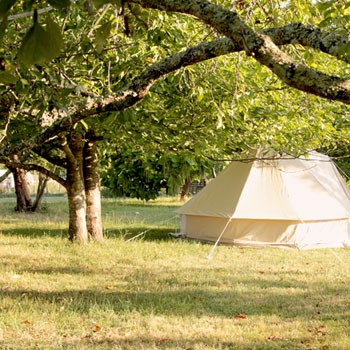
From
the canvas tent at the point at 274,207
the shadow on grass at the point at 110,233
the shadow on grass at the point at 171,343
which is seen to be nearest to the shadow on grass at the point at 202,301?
the shadow on grass at the point at 171,343

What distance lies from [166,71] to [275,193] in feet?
25.5

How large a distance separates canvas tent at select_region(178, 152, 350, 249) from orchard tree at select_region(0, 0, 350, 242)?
5.20ft

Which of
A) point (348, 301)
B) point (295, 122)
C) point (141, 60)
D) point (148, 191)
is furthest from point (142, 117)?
point (148, 191)

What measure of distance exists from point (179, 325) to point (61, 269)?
300 cm

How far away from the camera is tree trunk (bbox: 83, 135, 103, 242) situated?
370 inches

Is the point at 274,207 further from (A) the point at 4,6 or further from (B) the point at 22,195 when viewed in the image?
(B) the point at 22,195

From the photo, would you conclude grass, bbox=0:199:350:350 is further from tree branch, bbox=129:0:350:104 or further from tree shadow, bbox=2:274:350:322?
tree branch, bbox=129:0:350:104

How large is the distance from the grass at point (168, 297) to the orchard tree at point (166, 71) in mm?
1714

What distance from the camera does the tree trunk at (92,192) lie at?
9398 millimetres

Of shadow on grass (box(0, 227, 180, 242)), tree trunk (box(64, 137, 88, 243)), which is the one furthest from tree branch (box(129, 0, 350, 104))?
shadow on grass (box(0, 227, 180, 242))

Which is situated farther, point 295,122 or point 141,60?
point 295,122

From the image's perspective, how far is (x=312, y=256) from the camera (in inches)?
333

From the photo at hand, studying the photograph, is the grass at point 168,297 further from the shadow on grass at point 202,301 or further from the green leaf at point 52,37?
the green leaf at point 52,37

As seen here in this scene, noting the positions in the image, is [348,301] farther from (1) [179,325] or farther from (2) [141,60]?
(2) [141,60]
